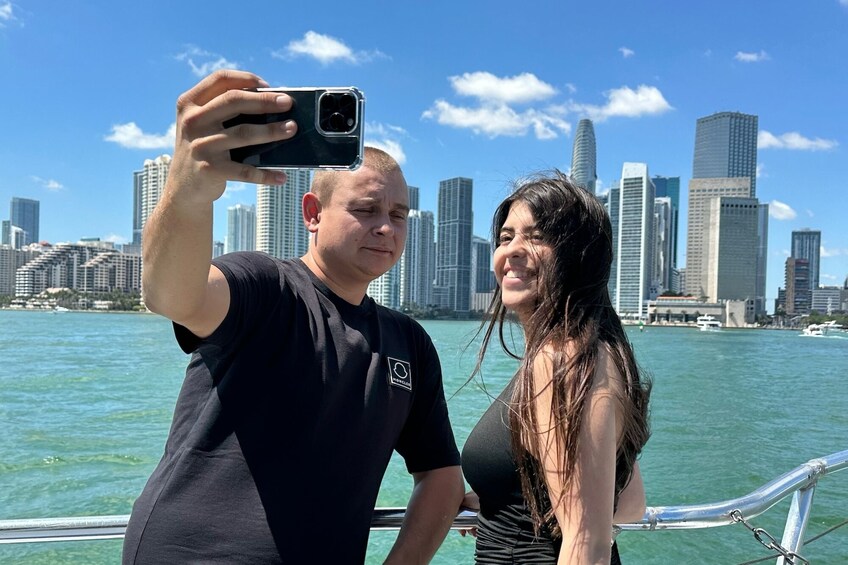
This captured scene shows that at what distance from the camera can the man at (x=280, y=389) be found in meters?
1.21

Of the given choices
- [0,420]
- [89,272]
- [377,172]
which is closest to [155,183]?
[89,272]

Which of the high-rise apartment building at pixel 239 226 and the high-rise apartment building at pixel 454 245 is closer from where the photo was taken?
the high-rise apartment building at pixel 454 245

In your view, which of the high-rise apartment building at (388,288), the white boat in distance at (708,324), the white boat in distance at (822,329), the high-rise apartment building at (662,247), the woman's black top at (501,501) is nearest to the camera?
the woman's black top at (501,501)

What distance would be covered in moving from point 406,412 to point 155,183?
130883 mm

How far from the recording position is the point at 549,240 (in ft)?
4.96

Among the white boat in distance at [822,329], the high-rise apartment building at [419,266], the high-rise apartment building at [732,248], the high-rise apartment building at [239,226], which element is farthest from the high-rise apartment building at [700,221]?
the high-rise apartment building at [239,226]

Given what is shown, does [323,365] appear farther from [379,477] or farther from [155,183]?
[155,183]

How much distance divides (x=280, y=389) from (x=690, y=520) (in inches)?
49.1

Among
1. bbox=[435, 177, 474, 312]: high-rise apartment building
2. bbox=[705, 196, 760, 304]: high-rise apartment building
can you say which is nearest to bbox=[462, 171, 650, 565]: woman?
bbox=[435, 177, 474, 312]: high-rise apartment building

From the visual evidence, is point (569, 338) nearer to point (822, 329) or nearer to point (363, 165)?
point (363, 165)

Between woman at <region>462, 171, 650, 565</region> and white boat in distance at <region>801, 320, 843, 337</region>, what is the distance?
3836 inches

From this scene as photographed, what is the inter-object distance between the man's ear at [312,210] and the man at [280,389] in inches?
0.6

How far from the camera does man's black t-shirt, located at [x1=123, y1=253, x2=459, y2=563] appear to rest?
129 centimetres

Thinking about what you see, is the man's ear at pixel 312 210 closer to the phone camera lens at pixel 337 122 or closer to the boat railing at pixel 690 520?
the phone camera lens at pixel 337 122
